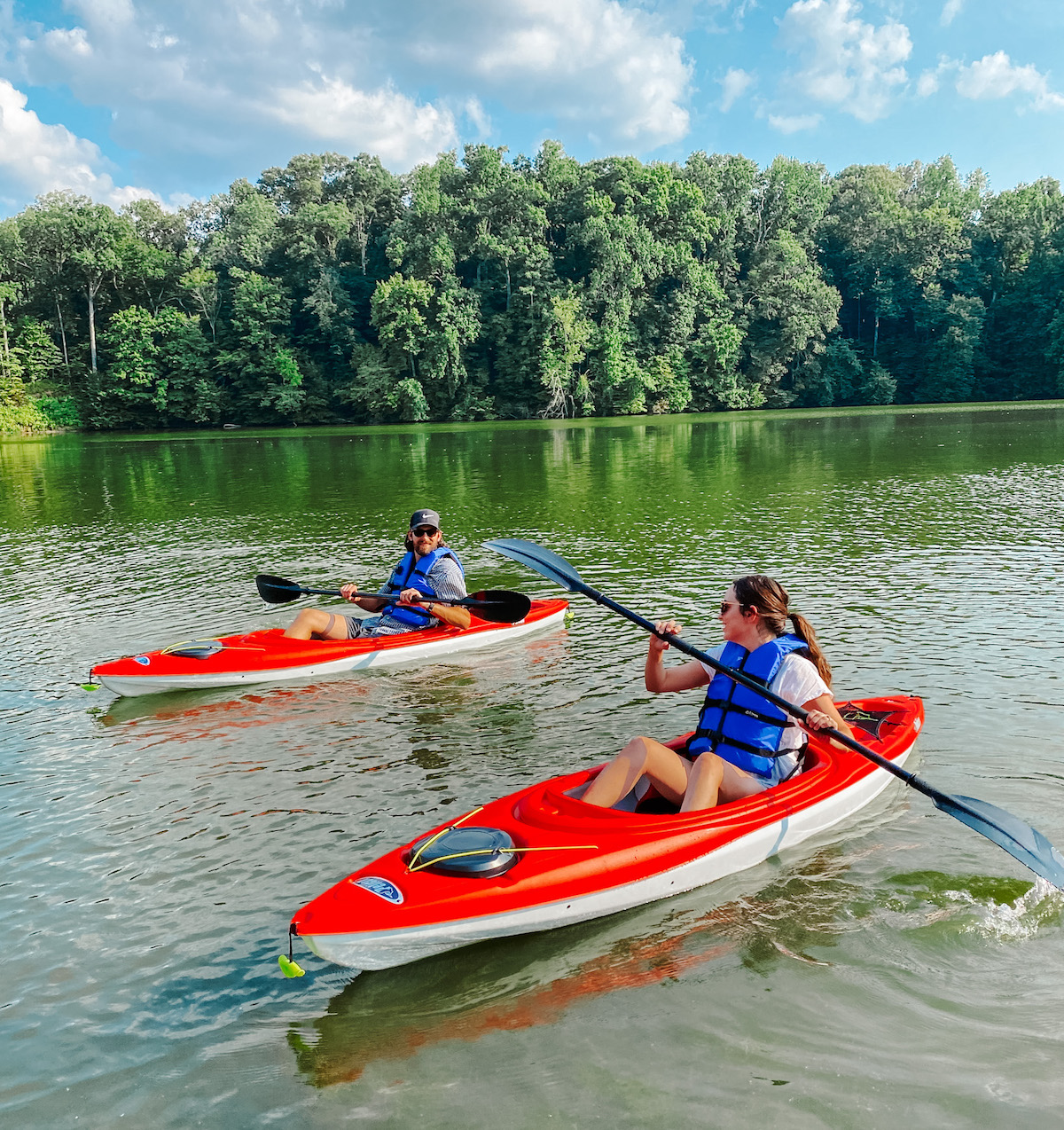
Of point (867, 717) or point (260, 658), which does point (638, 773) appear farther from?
point (260, 658)

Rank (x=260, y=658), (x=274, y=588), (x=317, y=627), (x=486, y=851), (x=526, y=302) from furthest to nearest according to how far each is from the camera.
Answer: (x=526, y=302), (x=274, y=588), (x=317, y=627), (x=260, y=658), (x=486, y=851)

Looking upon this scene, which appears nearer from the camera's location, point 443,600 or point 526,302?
point 443,600

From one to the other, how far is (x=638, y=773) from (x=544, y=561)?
245 centimetres

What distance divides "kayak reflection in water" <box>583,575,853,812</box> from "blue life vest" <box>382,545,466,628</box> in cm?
416

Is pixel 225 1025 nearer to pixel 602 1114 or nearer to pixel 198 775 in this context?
pixel 602 1114

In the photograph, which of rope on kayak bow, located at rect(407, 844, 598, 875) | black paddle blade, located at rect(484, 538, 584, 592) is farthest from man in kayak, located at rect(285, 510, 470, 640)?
rope on kayak bow, located at rect(407, 844, 598, 875)

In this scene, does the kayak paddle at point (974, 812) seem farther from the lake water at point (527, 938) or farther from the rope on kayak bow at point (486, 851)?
the rope on kayak bow at point (486, 851)

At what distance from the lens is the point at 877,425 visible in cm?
3822

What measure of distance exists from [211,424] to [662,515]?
45.1 metres

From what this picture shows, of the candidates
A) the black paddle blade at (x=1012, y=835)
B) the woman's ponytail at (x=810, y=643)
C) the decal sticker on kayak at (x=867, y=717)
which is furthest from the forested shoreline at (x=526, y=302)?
the black paddle blade at (x=1012, y=835)

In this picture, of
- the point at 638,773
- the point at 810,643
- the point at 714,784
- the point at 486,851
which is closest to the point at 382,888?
the point at 486,851

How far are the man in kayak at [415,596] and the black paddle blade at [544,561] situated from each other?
54.4 inches

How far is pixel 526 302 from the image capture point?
180 ft

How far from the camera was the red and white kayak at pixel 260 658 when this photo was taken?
306 inches
